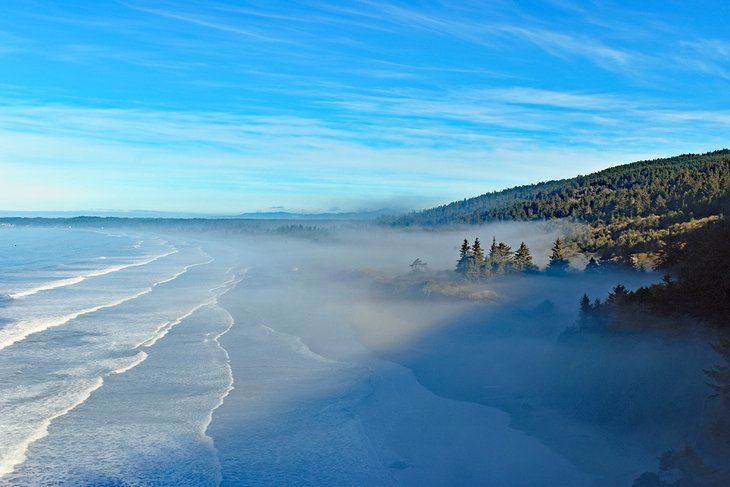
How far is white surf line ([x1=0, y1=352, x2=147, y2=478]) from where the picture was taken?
78.3 feet

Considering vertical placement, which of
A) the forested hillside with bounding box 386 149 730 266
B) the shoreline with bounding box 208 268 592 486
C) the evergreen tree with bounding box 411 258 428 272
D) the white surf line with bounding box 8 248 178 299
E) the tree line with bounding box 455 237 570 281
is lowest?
the shoreline with bounding box 208 268 592 486

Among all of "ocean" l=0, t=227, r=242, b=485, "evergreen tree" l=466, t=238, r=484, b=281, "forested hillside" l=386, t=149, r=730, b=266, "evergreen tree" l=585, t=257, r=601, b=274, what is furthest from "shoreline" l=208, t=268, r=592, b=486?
"evergreen tree" l=585, t=257, r=601, b=274

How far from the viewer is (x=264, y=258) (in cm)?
13562

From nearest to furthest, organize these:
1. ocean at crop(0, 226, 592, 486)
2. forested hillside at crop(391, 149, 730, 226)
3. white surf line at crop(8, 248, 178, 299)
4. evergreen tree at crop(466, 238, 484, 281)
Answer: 1. ocean at crop(0, 226, 592, 486)
2. white surf line at crop(8, 248, 178, 299)
3. evergreen tree at crop(466, 238, 484, 281)
4. forested hillside at crop(391, 149, 730, 226)

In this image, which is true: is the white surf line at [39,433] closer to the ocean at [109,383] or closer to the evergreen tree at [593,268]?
the ocean at [109,383]

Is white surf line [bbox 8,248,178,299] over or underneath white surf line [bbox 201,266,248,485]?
over

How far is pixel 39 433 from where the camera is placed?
27.0 metres

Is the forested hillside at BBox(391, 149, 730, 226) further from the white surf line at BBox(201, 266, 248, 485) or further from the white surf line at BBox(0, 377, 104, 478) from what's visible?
the white surf line at BBox(0, 377, 104, 478)

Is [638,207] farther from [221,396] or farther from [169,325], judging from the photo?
[221,396]

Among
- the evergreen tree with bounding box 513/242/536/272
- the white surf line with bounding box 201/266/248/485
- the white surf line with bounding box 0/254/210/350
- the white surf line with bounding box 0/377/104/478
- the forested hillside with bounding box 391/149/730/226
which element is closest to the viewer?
the white surf line with bounding box 0/377/104/478

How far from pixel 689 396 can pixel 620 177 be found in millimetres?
157417

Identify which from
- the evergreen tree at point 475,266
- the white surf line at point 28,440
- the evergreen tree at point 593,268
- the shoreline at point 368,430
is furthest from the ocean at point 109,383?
the evergreen tree at point 593,268

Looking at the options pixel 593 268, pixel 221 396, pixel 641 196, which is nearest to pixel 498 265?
pixel 593 268

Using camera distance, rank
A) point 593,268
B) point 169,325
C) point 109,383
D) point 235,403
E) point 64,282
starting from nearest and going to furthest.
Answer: point 235,403
point 109,383
point 169,325
point 593,268
point 64,282
